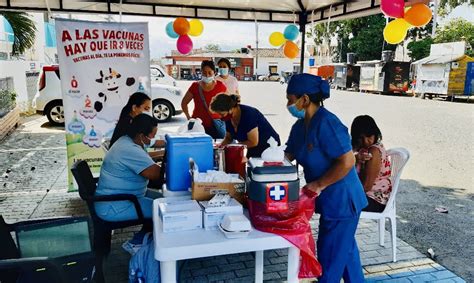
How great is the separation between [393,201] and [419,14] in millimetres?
2178

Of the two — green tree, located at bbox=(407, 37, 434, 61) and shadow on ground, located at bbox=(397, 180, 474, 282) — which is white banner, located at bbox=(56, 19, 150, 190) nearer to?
shadow on ground, located at bbox=(397, 180, 474, 282)

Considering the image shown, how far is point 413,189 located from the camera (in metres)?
5.37

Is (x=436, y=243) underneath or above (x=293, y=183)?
underneath

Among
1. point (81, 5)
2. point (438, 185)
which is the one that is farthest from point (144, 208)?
point (438, 185)

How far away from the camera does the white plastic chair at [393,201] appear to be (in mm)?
3160

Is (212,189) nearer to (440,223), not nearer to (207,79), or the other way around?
(207,79)

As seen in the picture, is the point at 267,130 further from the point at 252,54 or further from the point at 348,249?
the point at 252,54

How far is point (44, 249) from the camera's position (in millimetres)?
2164

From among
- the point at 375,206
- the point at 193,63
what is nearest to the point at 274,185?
the point at 375,206

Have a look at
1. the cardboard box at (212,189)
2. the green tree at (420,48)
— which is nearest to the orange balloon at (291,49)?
the cardboard box at (212,189)

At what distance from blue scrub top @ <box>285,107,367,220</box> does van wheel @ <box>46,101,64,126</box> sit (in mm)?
9316

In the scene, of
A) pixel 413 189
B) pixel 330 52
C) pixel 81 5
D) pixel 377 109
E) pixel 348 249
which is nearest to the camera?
pixel 348 249

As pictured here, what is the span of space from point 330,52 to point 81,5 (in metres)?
41.3

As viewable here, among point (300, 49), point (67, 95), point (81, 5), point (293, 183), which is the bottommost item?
point (293, 183)
